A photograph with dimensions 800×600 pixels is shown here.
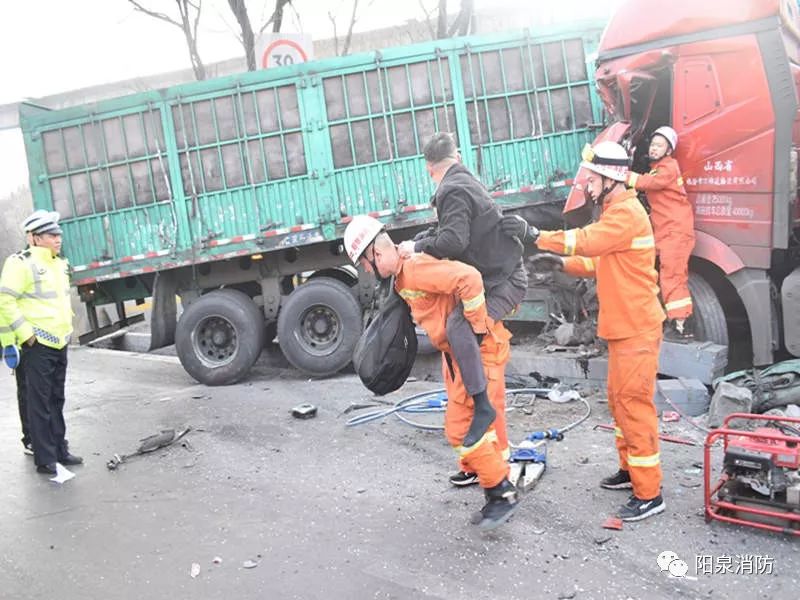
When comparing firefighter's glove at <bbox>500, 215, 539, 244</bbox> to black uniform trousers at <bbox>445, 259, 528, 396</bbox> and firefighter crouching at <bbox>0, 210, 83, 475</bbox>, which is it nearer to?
black uniform trousers at <bbox>445, 259, 528, 396</bbox>

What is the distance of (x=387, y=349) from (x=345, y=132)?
386 cm

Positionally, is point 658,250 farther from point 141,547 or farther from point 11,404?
point 11,404

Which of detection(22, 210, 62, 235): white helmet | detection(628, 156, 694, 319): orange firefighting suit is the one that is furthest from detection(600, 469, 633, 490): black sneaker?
detection(22, 210, 62, 235): white helmet

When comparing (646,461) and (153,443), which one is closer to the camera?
(646,461)

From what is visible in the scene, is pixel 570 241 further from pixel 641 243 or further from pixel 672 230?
pixel 672 230

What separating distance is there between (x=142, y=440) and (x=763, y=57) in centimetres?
555

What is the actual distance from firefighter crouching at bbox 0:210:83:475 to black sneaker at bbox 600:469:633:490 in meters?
3.78

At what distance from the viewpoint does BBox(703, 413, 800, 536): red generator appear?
3.21 m

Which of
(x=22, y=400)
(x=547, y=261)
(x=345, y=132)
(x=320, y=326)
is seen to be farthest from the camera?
(x=320, y=326)

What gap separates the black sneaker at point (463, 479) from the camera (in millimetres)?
4125

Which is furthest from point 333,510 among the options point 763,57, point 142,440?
point 763,57

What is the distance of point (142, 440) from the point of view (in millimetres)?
5484

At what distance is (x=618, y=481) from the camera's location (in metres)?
3.94

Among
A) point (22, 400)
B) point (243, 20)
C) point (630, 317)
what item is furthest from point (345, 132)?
point (243, 20)
